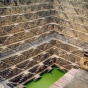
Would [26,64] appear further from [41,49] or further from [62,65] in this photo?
[62,65]

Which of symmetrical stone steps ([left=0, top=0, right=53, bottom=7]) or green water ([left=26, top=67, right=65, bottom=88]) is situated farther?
green water ([left=26, top=67, right=65, bottom=88])

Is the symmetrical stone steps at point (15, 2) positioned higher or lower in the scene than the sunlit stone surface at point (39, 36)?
higher

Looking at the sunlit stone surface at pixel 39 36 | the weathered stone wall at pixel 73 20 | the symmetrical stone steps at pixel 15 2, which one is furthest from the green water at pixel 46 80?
the symmetrical stone steps at pixel 15 2

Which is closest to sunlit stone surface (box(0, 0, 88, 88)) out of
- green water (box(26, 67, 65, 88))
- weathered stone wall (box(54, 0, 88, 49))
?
weathered stone wall (box(54, 0, 88, 49))

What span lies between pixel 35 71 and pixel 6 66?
8.75 ft

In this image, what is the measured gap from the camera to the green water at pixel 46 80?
37.9ft

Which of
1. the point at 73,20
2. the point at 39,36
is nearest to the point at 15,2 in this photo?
the point at 39,36

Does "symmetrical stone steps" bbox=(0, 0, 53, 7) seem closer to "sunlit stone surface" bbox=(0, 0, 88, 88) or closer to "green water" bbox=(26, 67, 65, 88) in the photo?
"sunlit stone surface" bbox=(0, 0, 88, 88)

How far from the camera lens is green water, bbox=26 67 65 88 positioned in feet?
37.9

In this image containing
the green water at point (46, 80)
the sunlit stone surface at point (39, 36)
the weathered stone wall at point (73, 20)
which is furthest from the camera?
the weathered stone wall at point (73, 20)

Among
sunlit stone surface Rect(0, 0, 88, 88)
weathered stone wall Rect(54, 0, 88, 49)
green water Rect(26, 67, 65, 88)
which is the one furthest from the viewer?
weathered stone wall Rect(54, 0, 88, 49)

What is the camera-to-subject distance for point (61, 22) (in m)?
14.8

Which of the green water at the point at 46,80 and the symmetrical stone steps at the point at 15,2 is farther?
the green water at the point at 46,80

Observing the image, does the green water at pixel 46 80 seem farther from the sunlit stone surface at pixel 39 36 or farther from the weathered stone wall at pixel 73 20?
the weathered stone wall at pixel 73 20
